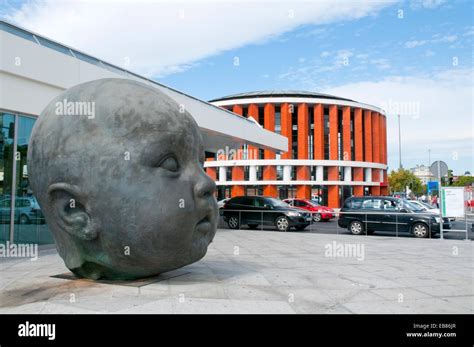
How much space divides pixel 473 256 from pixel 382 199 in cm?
646

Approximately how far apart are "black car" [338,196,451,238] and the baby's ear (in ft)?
A: 46.3

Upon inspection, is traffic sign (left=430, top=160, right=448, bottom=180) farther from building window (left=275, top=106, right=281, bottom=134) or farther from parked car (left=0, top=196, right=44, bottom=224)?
building window (left=275, top=106, right=281, bottom=134)

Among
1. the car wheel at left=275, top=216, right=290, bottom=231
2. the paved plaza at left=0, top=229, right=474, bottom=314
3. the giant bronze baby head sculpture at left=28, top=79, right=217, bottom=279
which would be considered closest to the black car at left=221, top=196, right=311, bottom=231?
the car wheel at left=275, top=216, right=290, bottom=231

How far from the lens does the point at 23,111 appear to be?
10992 millimetres

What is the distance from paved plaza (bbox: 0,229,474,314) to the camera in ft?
18.1

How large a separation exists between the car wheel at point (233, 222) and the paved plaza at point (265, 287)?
932 centimetres

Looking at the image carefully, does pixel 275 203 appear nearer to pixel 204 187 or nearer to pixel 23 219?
pixel 23 219

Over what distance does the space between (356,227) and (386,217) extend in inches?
55.4

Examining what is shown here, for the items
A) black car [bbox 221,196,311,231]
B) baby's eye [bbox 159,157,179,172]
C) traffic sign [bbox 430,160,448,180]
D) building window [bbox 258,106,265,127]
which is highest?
building window [bbox 258,106,265,127]

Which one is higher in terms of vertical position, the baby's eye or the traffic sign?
the traffic sign

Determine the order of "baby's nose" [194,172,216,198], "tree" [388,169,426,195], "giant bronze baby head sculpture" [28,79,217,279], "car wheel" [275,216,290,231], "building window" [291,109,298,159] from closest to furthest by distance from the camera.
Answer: "giant bronze baby head sculpture" [28,79,217,279] < "baby's nose" [194,172,216,198] < "car wheel" [275,216,290,231] < "building window" [291,109,298,159] < "tree" [388,169,426,195]

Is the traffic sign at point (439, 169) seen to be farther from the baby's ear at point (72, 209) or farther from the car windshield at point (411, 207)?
the baby's ear at point (72, 209)

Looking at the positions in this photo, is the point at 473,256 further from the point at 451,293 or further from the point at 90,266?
the point at 90,266

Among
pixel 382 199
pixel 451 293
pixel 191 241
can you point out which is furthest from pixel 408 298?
pixel 382 199
